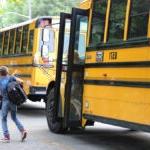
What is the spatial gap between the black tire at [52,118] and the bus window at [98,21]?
2.16 m

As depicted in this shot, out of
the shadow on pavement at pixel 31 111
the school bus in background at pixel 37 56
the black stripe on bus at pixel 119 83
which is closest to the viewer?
the black stripe on bus at pixel 119 83

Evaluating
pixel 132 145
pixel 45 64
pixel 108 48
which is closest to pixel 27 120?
pixel 45 64

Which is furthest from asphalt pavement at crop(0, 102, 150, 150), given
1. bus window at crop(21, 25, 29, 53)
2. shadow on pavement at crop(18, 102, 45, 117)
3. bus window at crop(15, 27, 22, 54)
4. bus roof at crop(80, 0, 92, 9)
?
bus window at crop(15, 27, 22, 54)

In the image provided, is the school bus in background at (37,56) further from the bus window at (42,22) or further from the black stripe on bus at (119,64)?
the black stripe on bus at (119,64)

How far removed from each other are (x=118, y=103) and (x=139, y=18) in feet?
4.68

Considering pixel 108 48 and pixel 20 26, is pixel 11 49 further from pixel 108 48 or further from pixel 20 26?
pixel 108 48

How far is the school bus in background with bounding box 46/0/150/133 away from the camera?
27.8ft

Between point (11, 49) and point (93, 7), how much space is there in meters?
7.82

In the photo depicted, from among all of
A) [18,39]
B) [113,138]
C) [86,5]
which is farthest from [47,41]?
[113,138]

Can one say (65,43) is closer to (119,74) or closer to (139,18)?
(119,74)

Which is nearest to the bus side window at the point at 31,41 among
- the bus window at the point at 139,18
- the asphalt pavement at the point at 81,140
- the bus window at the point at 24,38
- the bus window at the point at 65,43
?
the bus window at the point at 24,38

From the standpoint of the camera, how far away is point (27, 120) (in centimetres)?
1452

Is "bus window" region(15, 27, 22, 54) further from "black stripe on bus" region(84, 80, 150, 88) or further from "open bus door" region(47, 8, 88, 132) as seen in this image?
"black stripe on bus" region(84, 80, 150, 88)

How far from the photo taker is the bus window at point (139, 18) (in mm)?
8445
